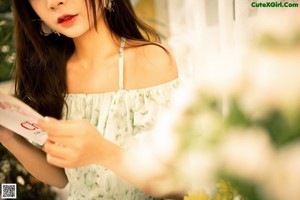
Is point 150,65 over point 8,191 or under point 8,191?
over

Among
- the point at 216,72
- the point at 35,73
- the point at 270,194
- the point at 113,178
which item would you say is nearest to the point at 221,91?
the point at 216,72

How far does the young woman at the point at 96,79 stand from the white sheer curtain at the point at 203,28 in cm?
4

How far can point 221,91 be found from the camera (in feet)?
2.52

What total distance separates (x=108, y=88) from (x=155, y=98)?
12cm

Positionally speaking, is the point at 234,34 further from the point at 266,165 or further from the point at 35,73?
the point at 35,73

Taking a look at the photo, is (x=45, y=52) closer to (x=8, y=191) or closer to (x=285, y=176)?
(x=8, y=191)

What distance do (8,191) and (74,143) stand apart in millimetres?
343

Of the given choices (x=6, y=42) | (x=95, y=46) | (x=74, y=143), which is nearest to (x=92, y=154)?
(x=74, y=143)

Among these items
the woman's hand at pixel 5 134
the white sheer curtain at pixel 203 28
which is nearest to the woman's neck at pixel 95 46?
the white sheer curtain at pixel 203 28

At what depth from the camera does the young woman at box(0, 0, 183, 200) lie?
2.97ft

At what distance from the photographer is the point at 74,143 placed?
2.63 feet

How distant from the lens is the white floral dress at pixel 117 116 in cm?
92

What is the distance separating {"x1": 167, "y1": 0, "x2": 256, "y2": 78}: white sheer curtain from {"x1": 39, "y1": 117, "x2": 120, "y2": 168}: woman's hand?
249mm

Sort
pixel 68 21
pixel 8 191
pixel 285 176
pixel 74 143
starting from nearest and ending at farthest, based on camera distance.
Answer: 1. pixel 285 176
2. pixel 74 143
3. pixel 68 21
4. pixel 8 191
